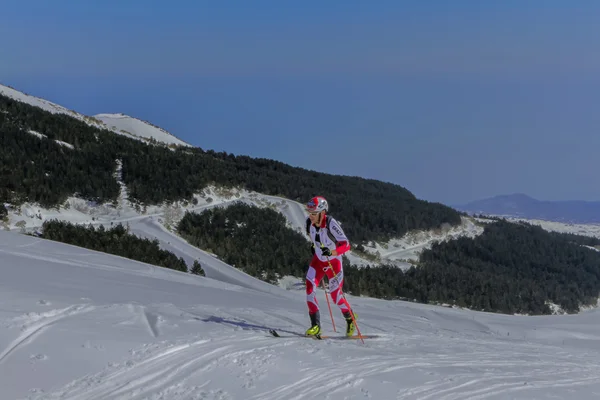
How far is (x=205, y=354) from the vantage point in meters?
7.28

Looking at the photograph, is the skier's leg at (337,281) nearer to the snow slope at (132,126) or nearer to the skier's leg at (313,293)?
the skier's leg at (313,293)

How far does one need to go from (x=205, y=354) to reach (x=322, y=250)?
9.14 ft

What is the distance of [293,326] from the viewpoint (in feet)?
34.9

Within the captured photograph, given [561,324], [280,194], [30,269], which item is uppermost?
[280,194]

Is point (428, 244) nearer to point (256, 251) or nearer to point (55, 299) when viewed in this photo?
point (256, 251)

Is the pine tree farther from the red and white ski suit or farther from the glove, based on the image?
the glove

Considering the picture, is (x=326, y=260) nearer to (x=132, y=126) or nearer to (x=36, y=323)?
(x=36, y=323)

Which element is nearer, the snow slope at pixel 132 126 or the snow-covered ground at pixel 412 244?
the snow-covered ground at pixel 412 244

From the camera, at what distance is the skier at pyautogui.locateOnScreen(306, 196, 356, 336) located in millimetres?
9195

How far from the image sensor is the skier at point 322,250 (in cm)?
920

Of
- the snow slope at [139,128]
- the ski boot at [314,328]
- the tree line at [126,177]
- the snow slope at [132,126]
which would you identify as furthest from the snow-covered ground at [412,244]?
the snow slope at [139,128]

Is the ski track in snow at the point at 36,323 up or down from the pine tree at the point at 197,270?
down

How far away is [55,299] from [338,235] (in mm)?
4801

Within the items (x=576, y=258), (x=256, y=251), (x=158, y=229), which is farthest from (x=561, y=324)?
(x=576, y=258)
